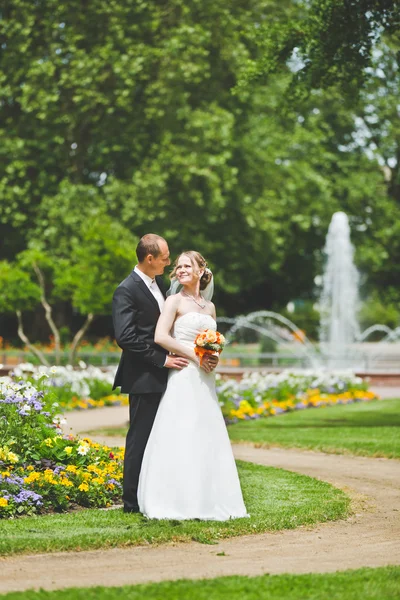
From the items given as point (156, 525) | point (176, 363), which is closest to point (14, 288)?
point (176, 363)

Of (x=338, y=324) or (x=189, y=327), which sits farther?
(x=338, y=324)

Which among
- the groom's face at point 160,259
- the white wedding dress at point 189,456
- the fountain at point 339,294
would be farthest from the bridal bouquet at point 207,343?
the fountain at point 339,294

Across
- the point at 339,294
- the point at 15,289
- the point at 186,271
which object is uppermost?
the point at 339,294

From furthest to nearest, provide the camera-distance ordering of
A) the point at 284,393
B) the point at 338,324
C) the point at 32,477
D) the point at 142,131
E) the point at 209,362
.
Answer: the point at 142,131 → the point at 338,324 → the point at 284,393 → the point at 32,477 → the point at 209,362

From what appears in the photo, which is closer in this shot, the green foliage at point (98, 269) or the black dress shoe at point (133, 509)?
the black dress shoe at point (133, 509)

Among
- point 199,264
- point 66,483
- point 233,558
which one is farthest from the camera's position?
point 66,483

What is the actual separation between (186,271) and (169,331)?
0.47m

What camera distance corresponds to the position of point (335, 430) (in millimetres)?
14188

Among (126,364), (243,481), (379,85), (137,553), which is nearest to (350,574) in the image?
(137,553)

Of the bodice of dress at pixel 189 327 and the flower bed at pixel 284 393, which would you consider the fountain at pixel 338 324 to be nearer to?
the flower bed at pixel 284 393

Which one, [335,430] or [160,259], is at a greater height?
[160,259]

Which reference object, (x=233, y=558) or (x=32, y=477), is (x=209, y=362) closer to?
(x=32, y=477)

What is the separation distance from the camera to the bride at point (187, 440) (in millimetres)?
7539

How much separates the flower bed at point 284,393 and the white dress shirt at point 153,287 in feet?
25.2
